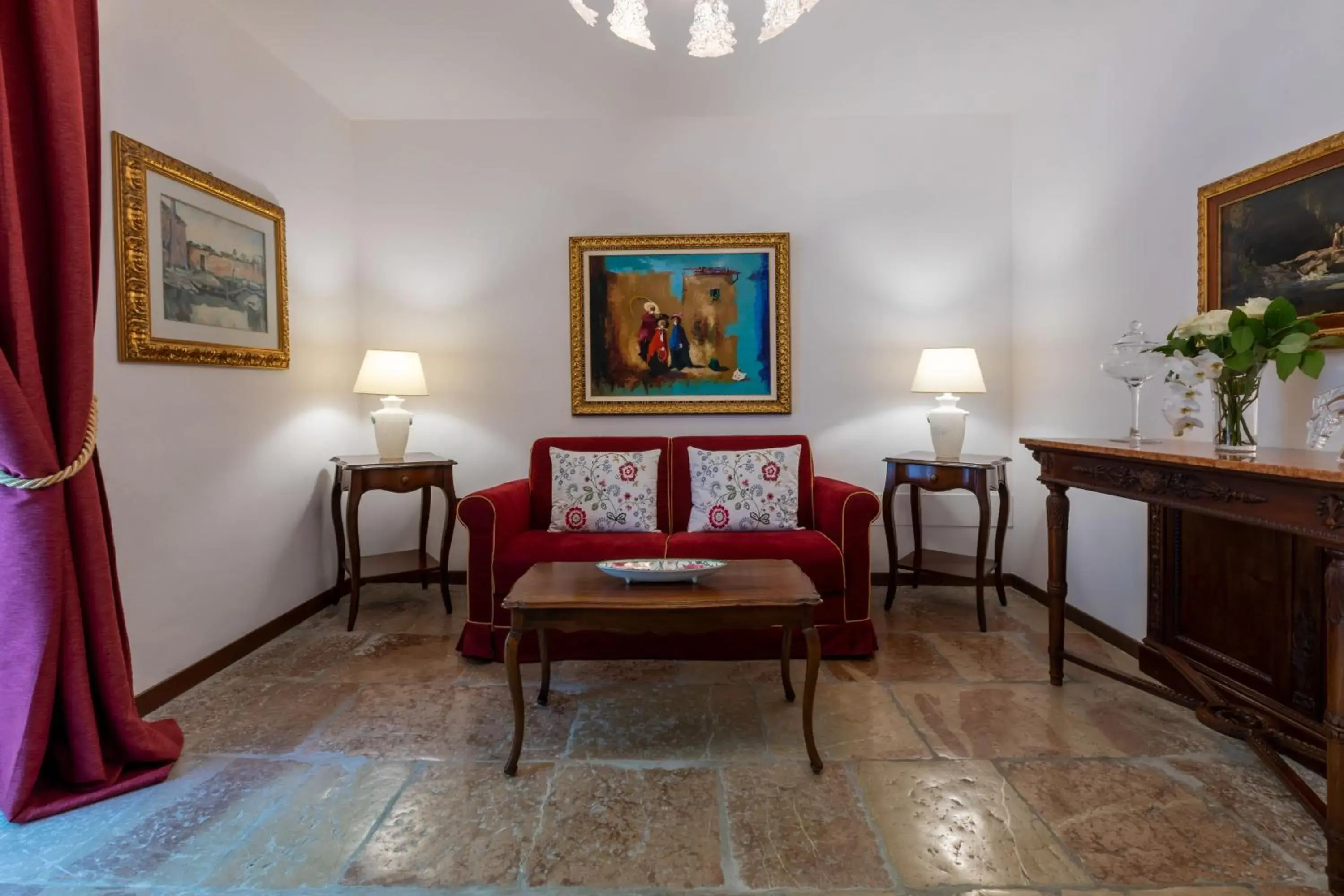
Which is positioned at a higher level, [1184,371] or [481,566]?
[1184,371]

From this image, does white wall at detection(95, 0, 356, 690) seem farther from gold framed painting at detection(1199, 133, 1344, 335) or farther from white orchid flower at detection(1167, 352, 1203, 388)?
gold framed painting at detection(1199, 133, 1344, 335)

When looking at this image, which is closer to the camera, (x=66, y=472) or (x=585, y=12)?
(x=66, y=472)

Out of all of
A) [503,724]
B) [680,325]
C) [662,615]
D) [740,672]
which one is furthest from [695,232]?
[503,724]

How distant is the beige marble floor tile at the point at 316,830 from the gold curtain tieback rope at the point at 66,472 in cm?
107

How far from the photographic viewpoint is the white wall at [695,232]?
3656 mm

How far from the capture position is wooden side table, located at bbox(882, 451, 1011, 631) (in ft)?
10.0

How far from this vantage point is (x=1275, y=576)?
1981 millimetres

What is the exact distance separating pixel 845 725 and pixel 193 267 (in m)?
3.12

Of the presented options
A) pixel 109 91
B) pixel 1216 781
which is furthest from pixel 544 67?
pixel 1216 781

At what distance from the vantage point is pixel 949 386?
3234 millimetres

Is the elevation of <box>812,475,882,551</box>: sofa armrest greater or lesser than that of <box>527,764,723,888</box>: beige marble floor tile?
greater

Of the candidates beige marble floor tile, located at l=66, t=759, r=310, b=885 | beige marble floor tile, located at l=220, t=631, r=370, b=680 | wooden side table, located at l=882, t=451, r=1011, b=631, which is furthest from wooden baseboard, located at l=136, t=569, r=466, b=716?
wooden side table, located at l=882, t=451, r=1011, b=631

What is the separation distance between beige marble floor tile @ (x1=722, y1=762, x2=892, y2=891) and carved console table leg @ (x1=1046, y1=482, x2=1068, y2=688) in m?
1.13

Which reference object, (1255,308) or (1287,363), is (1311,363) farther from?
(1255,308)
